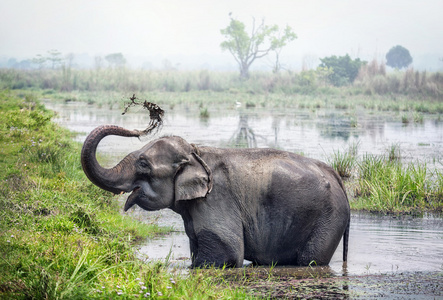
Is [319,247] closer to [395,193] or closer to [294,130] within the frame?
[395,193]

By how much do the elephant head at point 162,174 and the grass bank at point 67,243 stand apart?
49 centimetres

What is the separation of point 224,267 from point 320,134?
17.3m

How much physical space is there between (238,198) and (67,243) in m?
1.74

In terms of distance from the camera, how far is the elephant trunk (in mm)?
5945

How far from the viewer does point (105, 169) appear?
6.18 metres

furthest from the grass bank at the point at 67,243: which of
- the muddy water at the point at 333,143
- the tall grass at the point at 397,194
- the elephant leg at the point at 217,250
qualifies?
the tall grass at the point at 397,194

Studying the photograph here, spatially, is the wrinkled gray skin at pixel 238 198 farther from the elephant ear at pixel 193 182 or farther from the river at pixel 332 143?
the river at pixel 332 143

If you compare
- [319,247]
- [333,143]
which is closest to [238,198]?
[319,247]

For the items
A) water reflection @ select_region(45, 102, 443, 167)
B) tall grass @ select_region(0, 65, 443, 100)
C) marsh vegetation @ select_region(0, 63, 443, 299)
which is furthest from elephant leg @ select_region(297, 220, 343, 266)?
tall grass @ select_region(0, 65, 443, 100)

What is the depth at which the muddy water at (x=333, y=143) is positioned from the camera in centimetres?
770

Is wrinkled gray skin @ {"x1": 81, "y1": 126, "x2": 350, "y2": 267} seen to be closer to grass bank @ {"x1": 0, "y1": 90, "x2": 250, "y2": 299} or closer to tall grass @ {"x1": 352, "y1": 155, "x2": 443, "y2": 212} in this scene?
grass bank @ {"x1": 0, "y1": 90, "x2": 250, "y2": 299}

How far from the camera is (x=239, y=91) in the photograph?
2151 inches

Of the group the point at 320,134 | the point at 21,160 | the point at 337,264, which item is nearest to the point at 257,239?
the point at 337,264

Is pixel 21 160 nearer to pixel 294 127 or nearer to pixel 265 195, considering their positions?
pixel 265 195
